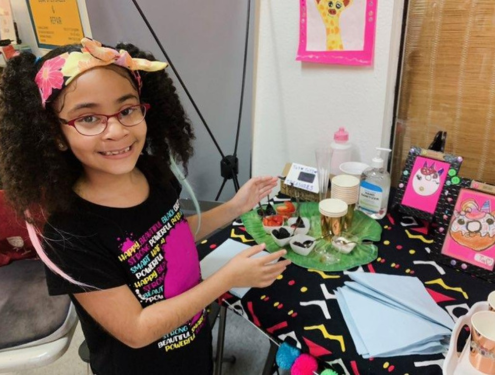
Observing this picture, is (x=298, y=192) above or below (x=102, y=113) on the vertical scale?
below

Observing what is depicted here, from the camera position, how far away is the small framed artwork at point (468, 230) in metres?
0.88

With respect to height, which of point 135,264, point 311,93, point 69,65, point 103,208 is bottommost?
point 135,264

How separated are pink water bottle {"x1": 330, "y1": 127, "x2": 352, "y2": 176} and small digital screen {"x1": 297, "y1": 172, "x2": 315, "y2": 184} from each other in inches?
3.5

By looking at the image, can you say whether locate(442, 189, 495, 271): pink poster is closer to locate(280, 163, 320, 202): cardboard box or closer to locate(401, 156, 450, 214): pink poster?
locate(401, 156, 450, 214): pink poster

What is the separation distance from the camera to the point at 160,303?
786 millimetres

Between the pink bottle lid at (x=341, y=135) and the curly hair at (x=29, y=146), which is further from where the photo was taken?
the pink bottle lid at (x=341, y=135)

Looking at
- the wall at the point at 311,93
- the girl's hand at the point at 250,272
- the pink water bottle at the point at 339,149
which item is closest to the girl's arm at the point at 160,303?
the girl's hand at the point at 250,272

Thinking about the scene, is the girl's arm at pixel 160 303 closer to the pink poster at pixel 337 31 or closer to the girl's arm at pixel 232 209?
the girl's arm at pixel 232 209

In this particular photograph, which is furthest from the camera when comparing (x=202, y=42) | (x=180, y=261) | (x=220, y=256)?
(x=202, y=42)

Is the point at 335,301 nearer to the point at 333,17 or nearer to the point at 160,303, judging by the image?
the point at 160,303

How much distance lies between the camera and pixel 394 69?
115cm

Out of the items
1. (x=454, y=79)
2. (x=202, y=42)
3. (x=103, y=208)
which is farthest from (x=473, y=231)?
(x=202, y=42)

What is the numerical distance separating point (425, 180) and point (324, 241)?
322 mm

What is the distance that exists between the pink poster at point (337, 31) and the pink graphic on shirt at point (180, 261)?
0.69 metres
